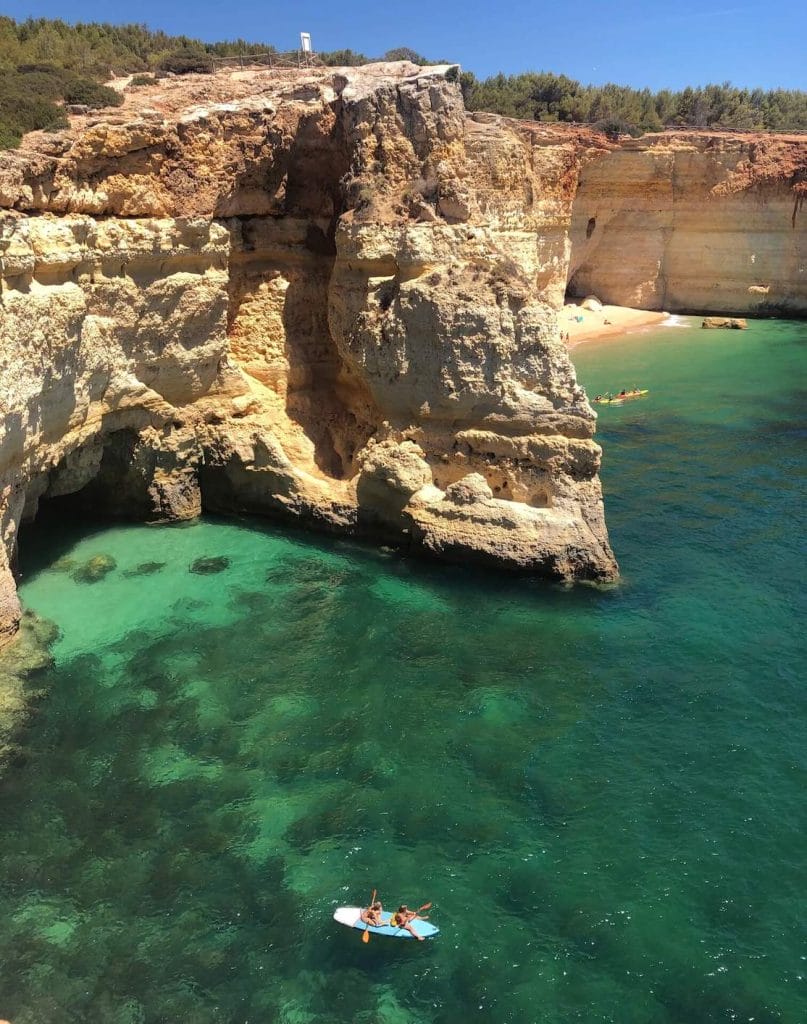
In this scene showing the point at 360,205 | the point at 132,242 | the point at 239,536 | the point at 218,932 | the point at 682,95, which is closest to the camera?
the point at 218,932

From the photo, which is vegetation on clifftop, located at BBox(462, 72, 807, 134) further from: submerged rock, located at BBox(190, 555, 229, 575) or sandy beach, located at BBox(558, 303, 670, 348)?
submerged rock, located at BBox(190, 555, 229, 575)

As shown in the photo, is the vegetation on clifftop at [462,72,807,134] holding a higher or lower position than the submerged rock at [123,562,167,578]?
higher

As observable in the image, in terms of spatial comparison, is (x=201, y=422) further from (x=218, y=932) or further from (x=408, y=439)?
(x=218, y=932)

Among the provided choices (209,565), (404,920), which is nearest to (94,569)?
(209,565)

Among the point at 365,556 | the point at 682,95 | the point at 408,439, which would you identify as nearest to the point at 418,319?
the point at 408,439

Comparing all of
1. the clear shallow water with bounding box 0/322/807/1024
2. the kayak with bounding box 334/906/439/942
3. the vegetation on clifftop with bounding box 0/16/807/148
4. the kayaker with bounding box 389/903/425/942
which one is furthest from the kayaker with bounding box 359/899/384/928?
the vegetation on clifftop with bounding box 0/16/807/148

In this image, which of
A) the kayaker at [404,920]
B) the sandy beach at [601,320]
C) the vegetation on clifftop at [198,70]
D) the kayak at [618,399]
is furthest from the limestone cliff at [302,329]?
the sandy beach at [601,320]

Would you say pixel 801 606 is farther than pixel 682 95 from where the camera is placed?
No

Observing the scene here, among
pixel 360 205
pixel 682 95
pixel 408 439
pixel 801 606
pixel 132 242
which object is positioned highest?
pixel 682 95
